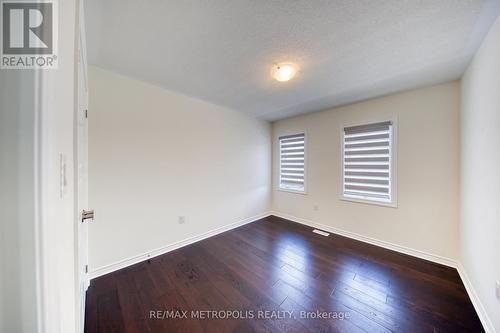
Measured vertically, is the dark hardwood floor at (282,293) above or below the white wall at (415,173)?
below

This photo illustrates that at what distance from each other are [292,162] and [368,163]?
4.88 feet

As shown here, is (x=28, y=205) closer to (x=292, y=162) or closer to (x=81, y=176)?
(x=81, y=176)

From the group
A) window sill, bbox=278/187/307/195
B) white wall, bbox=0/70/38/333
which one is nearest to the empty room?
white wall, bbox=0/70/38/333

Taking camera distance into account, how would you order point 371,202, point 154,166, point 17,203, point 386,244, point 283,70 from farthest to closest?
point 371,202 → point 386,244 → point 154,166 → point 283,70 → point 17,203

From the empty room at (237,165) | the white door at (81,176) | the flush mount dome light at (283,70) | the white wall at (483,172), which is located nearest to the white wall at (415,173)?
the empty room at (237,165)

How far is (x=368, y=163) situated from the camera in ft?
9.50

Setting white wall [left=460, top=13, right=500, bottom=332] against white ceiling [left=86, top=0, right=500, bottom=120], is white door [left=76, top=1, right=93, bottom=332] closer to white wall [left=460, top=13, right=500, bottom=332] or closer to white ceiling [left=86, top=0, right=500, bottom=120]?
white ceiling [left=86, top=0, right=500, bottom=120]

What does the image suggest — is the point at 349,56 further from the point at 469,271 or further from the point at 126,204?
the point at 126,204

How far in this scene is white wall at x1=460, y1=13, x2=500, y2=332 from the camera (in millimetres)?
1335

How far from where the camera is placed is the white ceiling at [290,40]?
1.27 metres

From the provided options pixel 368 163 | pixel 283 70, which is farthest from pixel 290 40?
pixel 368 163

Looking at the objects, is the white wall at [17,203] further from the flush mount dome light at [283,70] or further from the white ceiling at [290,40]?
the flush mount dome light at [283,70]

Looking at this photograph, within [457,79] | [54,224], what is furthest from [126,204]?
[457,79]

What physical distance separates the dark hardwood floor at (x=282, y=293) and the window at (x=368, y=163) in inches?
33.4
